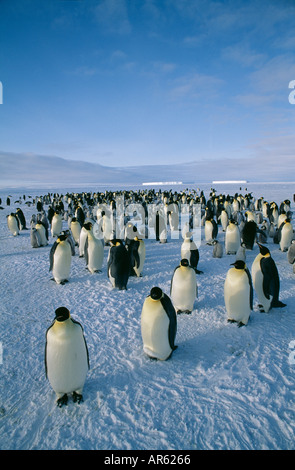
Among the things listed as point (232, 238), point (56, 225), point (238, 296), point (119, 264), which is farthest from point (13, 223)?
point (238, 296)

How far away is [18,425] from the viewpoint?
2.68m

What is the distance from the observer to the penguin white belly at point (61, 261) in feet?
20.0

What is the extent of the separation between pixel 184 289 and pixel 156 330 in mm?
1387

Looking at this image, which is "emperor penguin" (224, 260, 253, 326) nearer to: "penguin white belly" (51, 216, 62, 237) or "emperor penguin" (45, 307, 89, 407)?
"emperor penguin" (45, 307, 89, 407)

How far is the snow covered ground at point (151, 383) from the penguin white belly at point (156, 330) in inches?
5.4

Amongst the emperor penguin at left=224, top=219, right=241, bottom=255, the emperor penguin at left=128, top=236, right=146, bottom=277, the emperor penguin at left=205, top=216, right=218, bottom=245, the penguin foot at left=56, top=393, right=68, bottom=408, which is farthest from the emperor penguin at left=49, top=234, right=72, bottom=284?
the emperor penguin at left=205, top=216, right=218, bottom=245

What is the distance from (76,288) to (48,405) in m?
3.30

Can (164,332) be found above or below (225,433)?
above

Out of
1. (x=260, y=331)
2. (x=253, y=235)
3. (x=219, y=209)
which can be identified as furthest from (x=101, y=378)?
(x=219, y=209)

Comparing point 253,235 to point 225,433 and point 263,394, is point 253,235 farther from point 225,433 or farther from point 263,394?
point 225,433

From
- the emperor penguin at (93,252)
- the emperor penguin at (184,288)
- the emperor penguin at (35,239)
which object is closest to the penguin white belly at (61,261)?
the emperor penguin at (93,252)

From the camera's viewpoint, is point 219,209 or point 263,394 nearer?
point 263,394

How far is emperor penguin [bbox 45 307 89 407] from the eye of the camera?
285 centimetres

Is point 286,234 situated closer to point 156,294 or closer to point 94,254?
point 94,254
